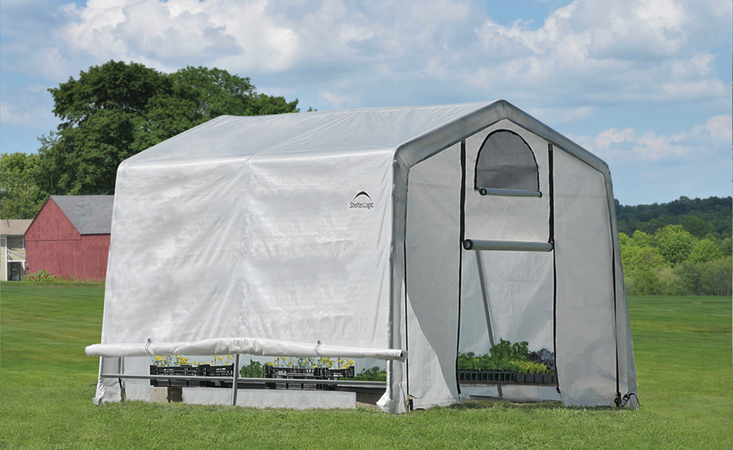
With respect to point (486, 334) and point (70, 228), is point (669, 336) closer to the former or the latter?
point (486, 334)

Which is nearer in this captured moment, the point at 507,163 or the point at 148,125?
the point at 507,163

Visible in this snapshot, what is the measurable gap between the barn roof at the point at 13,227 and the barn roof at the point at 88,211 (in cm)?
1482

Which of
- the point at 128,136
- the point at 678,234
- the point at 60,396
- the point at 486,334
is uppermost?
the point at 128,136

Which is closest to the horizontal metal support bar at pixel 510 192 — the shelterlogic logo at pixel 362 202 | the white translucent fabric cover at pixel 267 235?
the white translucent fabric cover at pixel 267 235

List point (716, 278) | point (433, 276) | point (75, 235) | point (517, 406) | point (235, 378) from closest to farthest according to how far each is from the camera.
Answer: point (235, 378), point (517, 406), point (433, 276), point (716, 278), point (75, 235)

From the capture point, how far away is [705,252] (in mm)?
53562

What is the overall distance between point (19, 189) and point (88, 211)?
27.4 meters

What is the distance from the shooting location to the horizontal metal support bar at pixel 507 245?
31.1 ft

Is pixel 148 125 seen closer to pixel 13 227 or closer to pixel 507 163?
pixel 13 227

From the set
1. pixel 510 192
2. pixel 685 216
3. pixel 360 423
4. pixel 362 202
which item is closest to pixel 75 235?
pixel 510 192

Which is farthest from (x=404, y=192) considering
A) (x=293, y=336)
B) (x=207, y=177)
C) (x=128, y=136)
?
(x=128, y=136)

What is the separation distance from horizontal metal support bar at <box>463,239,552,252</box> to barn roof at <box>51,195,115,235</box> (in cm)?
3733

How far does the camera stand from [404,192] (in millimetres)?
7863

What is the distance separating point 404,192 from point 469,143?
2508 mm
